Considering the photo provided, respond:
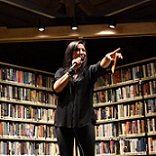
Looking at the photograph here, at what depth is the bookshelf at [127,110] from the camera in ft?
13.9

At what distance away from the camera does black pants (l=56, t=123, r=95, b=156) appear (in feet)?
5.54

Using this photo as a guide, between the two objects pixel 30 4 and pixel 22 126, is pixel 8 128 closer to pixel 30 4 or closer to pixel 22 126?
pixel 22 126

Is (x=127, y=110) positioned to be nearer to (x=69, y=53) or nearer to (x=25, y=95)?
(x=25, y=95)

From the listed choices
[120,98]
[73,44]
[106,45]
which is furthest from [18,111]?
[73,44]

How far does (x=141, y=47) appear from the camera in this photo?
5.21 m

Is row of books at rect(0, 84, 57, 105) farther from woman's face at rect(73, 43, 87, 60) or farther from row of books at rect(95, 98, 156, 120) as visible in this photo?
woman's face at rect(73, 43, 87, 60)

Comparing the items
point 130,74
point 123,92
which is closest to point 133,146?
point 123,92

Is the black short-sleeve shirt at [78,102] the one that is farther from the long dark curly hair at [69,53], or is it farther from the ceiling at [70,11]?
the ceiling at [70,11]

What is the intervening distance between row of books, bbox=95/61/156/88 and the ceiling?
0.65m

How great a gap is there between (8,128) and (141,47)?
2464 mm

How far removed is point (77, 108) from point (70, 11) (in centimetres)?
296

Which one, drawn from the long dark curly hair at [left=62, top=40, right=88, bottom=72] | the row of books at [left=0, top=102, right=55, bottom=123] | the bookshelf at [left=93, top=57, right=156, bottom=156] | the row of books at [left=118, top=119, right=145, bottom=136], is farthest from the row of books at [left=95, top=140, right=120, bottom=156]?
the long dark curly hair at [left=62, top=40, right=88, bottom=72]

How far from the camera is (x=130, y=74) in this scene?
14.8 ft

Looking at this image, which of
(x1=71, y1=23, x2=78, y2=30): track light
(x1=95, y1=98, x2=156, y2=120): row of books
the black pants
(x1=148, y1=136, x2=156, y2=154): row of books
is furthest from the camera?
(x1=95, y1=98, x2=156, y2=120): row of books
